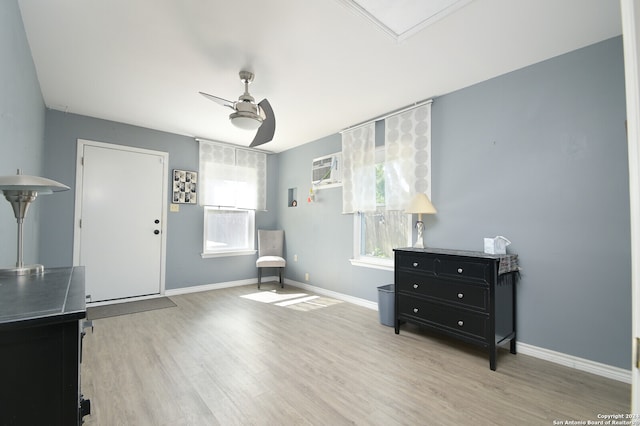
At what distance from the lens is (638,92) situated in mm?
607

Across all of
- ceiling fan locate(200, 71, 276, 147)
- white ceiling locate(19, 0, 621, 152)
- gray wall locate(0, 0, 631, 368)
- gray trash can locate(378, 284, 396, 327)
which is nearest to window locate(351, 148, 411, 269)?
gray wall locate(0, 0, 631, 368)

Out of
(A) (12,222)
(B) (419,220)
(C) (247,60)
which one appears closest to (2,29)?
(A) (12,222)

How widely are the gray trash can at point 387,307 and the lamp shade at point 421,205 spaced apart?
2.97ft

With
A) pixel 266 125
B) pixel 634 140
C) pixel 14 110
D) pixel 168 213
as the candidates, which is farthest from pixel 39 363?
pixel 168 213

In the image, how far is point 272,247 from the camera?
5312 mm

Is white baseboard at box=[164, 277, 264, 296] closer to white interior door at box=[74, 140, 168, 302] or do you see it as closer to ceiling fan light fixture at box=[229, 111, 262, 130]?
white interior door at box=[74, 140, 168, 302]

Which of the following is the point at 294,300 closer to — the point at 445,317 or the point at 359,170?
the point at 359,170

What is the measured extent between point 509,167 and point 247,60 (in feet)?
8.32

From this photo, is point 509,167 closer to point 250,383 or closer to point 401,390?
point 401,390

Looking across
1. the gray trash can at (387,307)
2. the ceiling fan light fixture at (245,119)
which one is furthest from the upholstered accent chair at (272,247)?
the ceiling fan light fixture at (245,119)

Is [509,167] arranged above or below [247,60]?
below

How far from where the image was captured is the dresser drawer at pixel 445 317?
2.40m

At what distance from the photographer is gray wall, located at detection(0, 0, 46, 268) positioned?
1.69 m

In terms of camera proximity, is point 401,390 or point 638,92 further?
point 401,390
